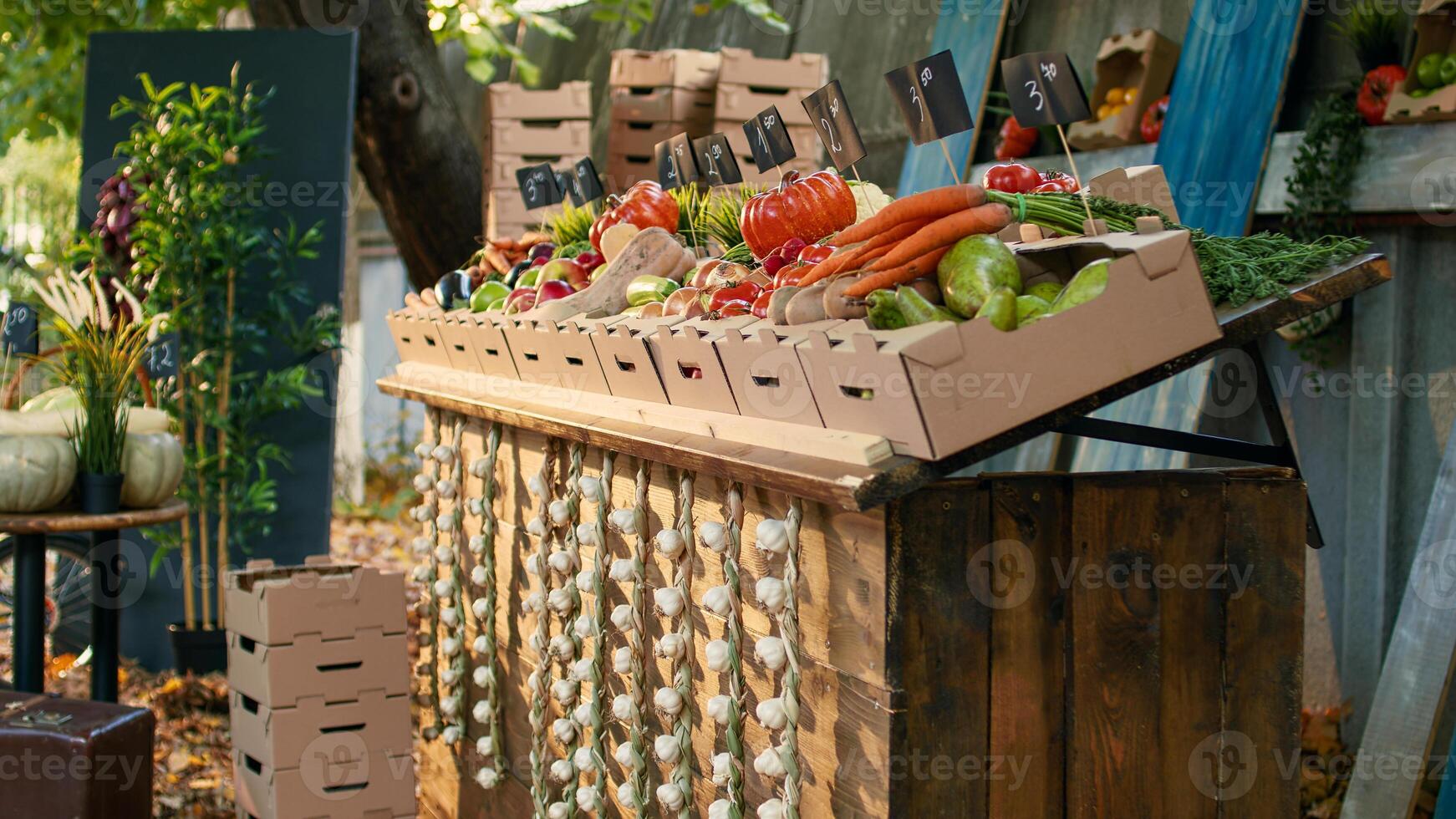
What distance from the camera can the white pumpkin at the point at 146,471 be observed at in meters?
3.51

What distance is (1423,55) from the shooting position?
3.33m

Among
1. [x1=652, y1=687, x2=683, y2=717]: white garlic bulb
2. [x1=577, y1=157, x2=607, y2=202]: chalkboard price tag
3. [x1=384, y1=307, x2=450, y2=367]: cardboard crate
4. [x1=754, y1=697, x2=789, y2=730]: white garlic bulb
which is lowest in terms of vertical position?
[x1=652, y1=687, x2=683, y2=717]: white garlic bulb

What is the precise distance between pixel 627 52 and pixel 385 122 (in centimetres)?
110

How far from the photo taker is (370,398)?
1064 centimetres

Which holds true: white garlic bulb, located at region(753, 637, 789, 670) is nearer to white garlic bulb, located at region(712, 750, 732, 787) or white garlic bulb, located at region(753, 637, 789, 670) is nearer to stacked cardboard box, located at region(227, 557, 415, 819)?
white garlic bulb, located at region(712, 750, 732, 787)

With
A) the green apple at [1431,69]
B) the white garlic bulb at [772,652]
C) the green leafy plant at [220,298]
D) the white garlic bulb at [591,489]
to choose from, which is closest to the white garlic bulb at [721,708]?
the white garlic bulb at [772,652]

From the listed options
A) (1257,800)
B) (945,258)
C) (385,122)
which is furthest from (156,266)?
(1257,800)

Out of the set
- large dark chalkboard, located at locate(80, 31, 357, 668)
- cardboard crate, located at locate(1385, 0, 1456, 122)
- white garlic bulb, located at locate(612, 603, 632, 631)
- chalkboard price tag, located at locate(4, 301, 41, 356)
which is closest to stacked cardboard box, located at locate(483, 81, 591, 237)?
large dark chalkboard, located at locate(80, 31, 357, 668)

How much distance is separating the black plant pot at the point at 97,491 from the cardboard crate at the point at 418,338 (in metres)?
0.82

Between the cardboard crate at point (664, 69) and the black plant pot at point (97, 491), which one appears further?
the cardboard crate at point (664, 69)

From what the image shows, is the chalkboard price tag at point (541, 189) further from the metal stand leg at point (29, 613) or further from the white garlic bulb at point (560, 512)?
the metal stand leg at point (29, 613)

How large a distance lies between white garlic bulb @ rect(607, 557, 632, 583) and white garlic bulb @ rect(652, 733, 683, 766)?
0.28 m

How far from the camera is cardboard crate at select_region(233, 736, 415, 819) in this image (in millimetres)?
2941

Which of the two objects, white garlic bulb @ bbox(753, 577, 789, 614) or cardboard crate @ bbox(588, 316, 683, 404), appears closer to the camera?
white garlic bulb @ bbox(753, 577, 789, 614)
